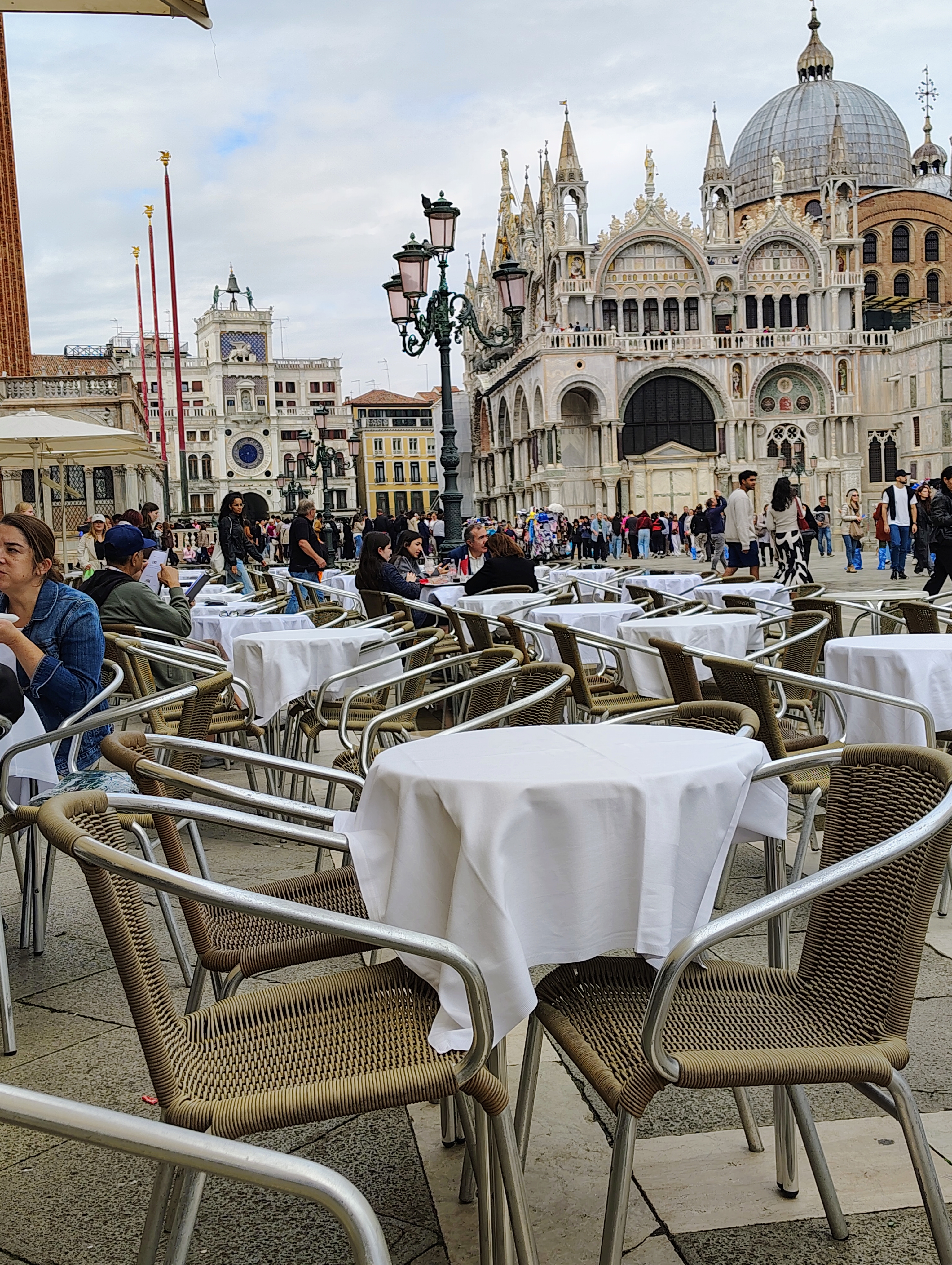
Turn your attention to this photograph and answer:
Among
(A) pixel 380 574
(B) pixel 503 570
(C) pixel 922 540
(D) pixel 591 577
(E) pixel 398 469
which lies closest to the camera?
(A) pixel 380 574

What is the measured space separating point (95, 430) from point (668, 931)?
36.8 ft

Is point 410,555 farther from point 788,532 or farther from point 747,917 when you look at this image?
point 747,917

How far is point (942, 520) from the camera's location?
1112 centimetres

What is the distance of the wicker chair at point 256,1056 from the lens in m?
1.85

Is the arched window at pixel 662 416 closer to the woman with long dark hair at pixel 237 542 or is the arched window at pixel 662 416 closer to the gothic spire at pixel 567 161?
the gothic spire at pixel 567 161

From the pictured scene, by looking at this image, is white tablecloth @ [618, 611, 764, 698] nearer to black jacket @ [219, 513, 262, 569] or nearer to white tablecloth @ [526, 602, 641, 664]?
white tablecloth @ [526, 602, 641, 664]

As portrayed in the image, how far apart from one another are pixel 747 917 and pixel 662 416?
46.5 meters

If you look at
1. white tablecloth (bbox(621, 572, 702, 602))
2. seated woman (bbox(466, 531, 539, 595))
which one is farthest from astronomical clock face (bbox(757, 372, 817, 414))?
seated woman (bbox(466, 531, 539, 595))

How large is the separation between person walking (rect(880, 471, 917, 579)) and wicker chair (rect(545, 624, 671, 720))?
13659 millimetres

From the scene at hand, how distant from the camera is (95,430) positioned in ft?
40.6

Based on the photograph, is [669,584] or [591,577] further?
[591,577]

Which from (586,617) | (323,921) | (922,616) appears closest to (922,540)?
(586,617)

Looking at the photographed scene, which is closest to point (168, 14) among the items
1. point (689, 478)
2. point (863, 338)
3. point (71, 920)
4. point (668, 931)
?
point (71, 920)

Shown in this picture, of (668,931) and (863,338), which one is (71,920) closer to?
(668,931)
